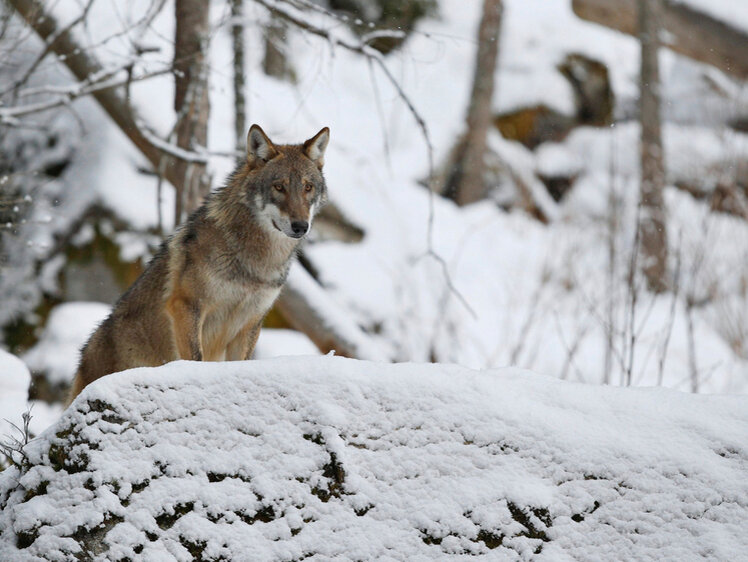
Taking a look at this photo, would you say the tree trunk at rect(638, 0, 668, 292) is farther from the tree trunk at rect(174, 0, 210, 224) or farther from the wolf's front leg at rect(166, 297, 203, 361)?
the wolf's front leg at rect(166, 297, 203, 361)

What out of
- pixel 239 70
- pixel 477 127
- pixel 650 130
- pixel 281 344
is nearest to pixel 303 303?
pixel 281 344

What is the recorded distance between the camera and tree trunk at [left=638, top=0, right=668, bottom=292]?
491 inches

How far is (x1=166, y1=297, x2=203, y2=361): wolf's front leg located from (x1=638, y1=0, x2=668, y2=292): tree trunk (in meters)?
8.55

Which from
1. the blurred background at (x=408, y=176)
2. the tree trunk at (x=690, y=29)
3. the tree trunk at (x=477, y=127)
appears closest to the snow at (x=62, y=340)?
the blurred background at (x=408, y=176)

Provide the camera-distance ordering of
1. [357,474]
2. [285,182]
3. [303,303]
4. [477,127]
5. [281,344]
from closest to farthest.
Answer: [357,474] → [285,182] → [303,303] → [281,344] → [477,127]

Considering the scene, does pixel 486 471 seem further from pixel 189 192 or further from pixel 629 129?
pixel 629 129

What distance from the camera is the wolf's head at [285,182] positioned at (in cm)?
445

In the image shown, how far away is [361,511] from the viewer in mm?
2449

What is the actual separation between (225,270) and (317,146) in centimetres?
93

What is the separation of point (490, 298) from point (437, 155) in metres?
4.32

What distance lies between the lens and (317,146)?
4.73 meters

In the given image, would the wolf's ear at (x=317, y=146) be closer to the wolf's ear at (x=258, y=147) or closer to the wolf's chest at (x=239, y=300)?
the wolf's ear at (x=258, y=147)

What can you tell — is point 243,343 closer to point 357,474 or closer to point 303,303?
point 303,303

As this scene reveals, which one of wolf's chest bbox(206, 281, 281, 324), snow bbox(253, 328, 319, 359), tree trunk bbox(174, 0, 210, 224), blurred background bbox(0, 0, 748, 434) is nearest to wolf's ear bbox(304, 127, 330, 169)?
blurred background bbox(0, 0, 748, 434)
